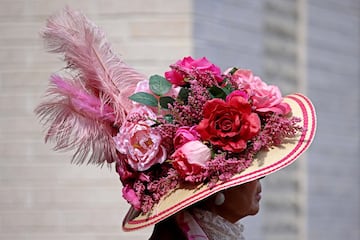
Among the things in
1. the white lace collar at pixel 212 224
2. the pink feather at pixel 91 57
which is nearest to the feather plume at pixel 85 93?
the pink feather at pixel 91 57

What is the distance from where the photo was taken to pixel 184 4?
355 centimetres

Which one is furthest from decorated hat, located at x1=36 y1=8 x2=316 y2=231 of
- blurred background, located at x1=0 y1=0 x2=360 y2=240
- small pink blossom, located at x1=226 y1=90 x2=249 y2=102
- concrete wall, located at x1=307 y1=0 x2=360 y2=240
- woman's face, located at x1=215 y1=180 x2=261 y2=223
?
concrete wall, located at x1=307 y1=0 x2=360 y2=240

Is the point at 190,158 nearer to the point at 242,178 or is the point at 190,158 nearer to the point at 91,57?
the point at 242,178

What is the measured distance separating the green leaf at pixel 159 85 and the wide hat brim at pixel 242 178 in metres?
0.23

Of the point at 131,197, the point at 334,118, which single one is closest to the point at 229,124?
the point at 131,197

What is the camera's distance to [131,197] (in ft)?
7.48

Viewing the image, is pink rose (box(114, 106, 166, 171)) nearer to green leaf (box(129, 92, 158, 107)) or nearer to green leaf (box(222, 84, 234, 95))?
green leaf (box(129, 92, 158, 107))

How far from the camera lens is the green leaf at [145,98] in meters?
2.30

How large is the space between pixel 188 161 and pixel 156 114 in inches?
6.7

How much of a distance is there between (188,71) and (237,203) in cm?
31

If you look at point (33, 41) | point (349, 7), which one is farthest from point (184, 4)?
point (349, 7)

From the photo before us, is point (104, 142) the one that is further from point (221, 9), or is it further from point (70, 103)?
point (221, 9)

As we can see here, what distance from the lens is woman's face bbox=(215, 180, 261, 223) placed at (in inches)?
90.4

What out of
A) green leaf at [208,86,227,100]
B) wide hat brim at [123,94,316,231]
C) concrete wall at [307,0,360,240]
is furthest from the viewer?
concrete wall at [307,0,360,240]
